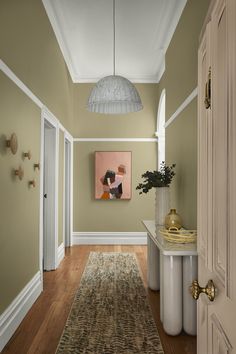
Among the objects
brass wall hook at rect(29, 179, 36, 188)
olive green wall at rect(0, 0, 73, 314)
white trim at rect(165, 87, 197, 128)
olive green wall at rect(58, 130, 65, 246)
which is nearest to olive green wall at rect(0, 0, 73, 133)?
olive green wall at rect(0, 0, 73, 314)

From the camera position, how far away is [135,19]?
4402 mm

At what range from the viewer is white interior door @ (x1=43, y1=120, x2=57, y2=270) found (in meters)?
4.66

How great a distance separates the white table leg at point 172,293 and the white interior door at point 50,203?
238 cm

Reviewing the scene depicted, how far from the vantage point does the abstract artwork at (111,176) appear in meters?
6.66

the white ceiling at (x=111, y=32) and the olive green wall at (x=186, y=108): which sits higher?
the white ceiling at (x=111, y=32)

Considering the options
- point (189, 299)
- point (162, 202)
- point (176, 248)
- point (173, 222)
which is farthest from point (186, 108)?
point (189, 299)

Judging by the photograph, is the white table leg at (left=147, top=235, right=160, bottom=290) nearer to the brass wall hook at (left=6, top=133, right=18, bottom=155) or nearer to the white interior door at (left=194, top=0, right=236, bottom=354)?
the brass wall hook at (left=6, top=133, right=18, bottom=155)

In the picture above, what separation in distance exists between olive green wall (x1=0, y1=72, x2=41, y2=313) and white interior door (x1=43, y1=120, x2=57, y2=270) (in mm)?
983

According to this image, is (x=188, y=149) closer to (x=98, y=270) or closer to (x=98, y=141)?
(x=98, y=270)

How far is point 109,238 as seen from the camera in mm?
6723

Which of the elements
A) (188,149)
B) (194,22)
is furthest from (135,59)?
(188,149)

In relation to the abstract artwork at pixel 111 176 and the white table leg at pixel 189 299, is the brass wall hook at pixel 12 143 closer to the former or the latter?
the white table leg at pixel 189 299

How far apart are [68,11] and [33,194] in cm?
242

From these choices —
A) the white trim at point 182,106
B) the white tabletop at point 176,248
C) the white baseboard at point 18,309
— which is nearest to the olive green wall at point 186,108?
the white trim at point 182,106
